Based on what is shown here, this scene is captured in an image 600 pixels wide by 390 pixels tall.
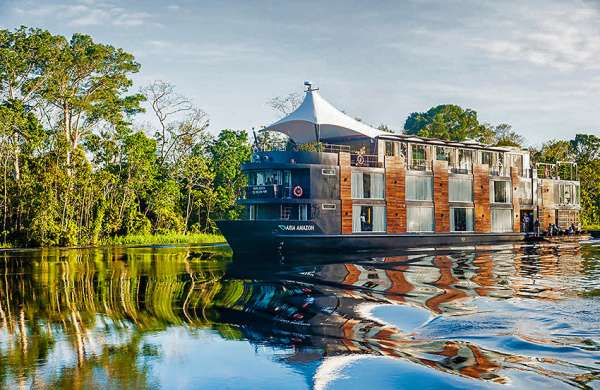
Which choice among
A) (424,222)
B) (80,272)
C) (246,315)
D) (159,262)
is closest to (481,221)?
(424,222)

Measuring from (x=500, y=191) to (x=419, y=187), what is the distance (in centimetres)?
787

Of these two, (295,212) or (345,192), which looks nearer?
(295,212)

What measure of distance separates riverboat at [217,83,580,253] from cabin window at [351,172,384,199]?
0.05 meters

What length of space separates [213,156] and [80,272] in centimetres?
3673

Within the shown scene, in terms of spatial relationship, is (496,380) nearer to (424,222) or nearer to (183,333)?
(183,333)

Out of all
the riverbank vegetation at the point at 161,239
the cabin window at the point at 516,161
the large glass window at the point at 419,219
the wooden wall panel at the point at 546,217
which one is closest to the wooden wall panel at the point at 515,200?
the cabin window at the point at 516,161

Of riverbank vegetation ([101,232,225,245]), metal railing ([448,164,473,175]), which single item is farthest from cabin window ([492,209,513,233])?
riverbank vegetation ([101,232,225,245])

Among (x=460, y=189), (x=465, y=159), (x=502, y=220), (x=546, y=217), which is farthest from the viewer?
(x=546, y=217)

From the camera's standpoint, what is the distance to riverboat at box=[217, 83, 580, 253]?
3234 centimetres

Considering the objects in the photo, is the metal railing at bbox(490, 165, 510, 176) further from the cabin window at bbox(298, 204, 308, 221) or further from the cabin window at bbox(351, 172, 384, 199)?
the cabin window at bbox(298, 204, 308, 221)

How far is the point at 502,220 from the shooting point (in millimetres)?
44031

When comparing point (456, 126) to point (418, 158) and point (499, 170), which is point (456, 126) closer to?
point (499, 170)

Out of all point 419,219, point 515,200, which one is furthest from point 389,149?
point 515,200

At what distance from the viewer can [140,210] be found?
55.6 meters
